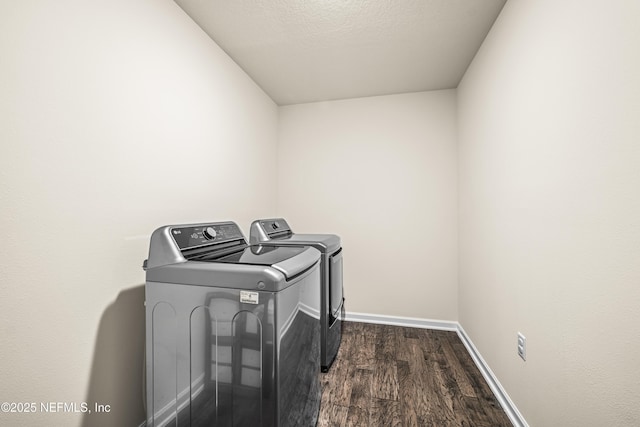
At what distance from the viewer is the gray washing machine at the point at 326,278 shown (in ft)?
6.66

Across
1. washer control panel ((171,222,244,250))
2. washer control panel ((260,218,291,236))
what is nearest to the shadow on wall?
washer control panel ((171,222,244,250))

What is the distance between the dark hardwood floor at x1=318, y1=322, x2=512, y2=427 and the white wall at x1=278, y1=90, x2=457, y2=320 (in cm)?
50

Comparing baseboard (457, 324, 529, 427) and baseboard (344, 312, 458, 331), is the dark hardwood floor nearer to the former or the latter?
baseboard (457, 324, 529, 427)

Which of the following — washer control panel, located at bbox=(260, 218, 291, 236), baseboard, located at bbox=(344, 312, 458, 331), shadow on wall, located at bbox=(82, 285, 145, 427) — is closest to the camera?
shadow on wall, located at bbox=(82, 285, 145, 427)

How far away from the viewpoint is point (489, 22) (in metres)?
1.85

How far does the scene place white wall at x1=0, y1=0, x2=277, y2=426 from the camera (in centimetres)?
96

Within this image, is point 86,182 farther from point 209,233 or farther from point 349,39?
point 349,39

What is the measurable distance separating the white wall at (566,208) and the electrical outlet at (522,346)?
4 cm

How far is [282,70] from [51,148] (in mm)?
1881

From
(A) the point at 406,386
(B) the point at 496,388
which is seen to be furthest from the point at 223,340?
(B) the point at 496,388

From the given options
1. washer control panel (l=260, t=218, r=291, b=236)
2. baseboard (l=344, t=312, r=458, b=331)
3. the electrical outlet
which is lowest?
baseboard (l=344, t=312, r=458, b=331)

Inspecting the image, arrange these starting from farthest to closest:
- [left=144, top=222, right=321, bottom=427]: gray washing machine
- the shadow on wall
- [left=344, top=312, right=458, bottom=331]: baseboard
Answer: [left=344, top=312, right=458, bottom=331]: baseboard < the shadow on wall < [left=144, top=222, right=321, bottom=427]: gray washing machine

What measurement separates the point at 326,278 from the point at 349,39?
1.71m

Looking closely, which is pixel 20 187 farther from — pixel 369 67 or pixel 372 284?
pixel 372 284
